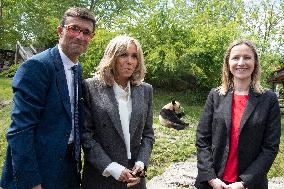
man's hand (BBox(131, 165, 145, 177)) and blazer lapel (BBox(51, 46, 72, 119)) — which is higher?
blazer lapel (BBox(51, 46, 72, 119))

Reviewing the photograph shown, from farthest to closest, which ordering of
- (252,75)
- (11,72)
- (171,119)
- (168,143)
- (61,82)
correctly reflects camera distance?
(11,72) < (171,119) < (168,143) < (252,75) < (61,82)

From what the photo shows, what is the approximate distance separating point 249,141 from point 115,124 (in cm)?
107

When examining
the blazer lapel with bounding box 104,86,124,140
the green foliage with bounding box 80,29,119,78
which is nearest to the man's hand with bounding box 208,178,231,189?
the blazer lapel with bounding box 104,86,124,140

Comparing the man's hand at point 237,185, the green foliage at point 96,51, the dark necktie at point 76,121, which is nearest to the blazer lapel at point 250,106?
the man's hand at point 237,185

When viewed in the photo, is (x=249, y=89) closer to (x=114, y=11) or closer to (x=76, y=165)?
(x=76, y=165)

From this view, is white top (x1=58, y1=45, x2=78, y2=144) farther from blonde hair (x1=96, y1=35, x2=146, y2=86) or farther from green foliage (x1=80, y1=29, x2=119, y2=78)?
green foliage (x1=80, y1=29, x2=119, y2=78)

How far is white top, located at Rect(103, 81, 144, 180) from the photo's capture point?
110 inches

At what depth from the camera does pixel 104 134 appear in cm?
288

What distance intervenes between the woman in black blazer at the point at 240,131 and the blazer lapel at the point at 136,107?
58cm

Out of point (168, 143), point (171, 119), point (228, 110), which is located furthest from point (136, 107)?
point (171, 119)

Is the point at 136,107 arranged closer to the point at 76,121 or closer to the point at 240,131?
the point at 76,121

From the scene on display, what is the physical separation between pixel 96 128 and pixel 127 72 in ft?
1.66

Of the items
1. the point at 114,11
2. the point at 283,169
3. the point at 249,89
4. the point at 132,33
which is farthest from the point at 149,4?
the point at 114,11

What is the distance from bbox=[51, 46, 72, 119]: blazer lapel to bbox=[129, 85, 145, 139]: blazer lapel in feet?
1.76
